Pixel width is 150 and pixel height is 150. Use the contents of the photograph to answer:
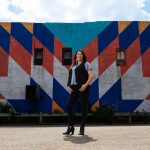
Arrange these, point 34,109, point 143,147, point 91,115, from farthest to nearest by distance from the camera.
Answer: point 34,109 < point 91,115 < point 143,147

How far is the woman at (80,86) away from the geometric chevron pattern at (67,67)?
9899 mm

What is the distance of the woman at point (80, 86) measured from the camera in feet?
21.2

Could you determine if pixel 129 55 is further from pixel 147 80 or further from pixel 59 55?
pixel 59 55

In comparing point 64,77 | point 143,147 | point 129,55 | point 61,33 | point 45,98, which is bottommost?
point 143,147

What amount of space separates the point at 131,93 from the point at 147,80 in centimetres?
107

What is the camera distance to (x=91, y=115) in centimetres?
1533

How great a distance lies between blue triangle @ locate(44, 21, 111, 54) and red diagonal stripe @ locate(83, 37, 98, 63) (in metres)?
0.20

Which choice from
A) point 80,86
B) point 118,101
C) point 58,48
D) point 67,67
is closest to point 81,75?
point 80,86

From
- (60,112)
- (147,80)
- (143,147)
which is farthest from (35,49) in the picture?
(143,147)

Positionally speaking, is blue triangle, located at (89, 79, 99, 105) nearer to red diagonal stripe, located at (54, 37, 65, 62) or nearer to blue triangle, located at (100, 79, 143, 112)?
blue triangle, located at (100, 79, 143, 112)

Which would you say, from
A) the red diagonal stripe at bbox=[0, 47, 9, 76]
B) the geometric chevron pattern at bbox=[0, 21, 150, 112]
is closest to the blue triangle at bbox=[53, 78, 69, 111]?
the geometric chevron pattern at bbox=[0, 21, 150, 112]

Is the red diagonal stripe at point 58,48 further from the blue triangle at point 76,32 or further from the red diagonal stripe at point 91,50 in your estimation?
the red diagonal stripe at point 91,50

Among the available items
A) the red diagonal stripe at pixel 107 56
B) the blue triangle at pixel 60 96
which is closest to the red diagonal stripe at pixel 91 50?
the red diagonal stripe at pixel 107 56

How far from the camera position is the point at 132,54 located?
56.8 feet
